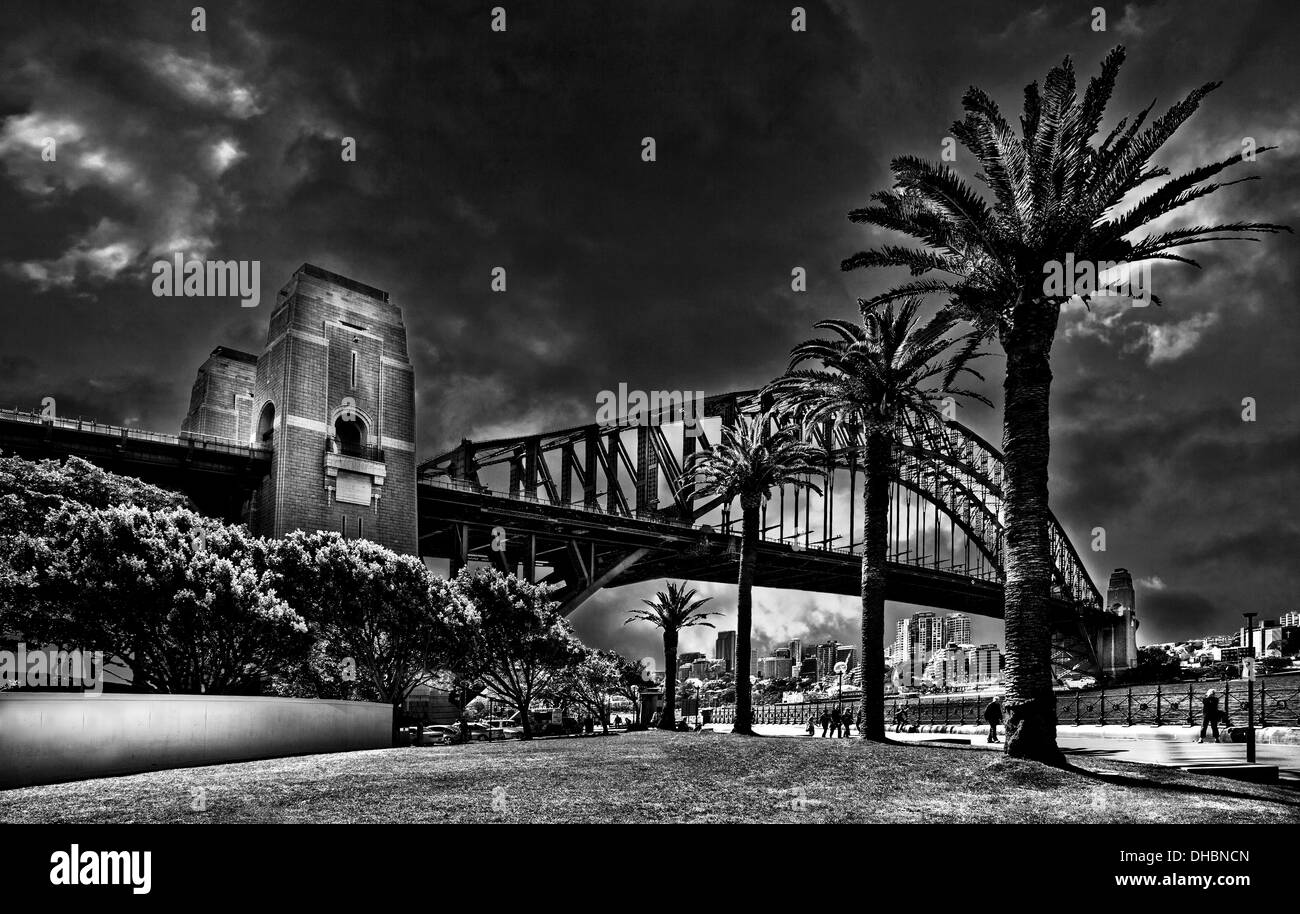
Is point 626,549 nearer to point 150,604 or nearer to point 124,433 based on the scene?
point 124,433

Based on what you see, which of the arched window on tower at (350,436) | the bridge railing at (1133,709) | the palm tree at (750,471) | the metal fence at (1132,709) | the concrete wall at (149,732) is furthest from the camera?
the arched window on tower at (350,436)

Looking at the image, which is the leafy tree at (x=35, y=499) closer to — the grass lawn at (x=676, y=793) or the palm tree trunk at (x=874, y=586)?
the grass lawn at (x=676, y=793)

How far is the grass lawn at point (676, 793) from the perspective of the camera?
47.3ft

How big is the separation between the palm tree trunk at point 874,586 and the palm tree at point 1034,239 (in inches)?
448

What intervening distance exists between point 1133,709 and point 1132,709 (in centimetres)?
540

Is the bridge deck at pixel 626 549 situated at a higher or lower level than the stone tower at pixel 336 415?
lower

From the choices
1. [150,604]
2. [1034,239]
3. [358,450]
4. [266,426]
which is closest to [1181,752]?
[1034,239]

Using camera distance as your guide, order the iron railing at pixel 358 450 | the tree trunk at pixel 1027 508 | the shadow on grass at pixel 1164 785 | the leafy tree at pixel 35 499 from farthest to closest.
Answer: the iron railing at pixel 358 450 < the leafy tree at pixel 35 499 < the tree trunk at pixel 1027 508 < the shadow on grass at pixel 1164 785

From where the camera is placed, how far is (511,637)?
48.4 m

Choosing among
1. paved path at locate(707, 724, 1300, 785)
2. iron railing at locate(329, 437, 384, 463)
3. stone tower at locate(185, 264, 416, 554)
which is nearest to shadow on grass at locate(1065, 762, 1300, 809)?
paved path at locate(707, 724, 1300, 785)

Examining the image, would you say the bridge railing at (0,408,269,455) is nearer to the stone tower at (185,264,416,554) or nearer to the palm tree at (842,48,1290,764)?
the stone tower at (185,264,416,554)

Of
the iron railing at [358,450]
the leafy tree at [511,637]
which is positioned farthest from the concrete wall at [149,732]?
the iron railing at [358,450]
